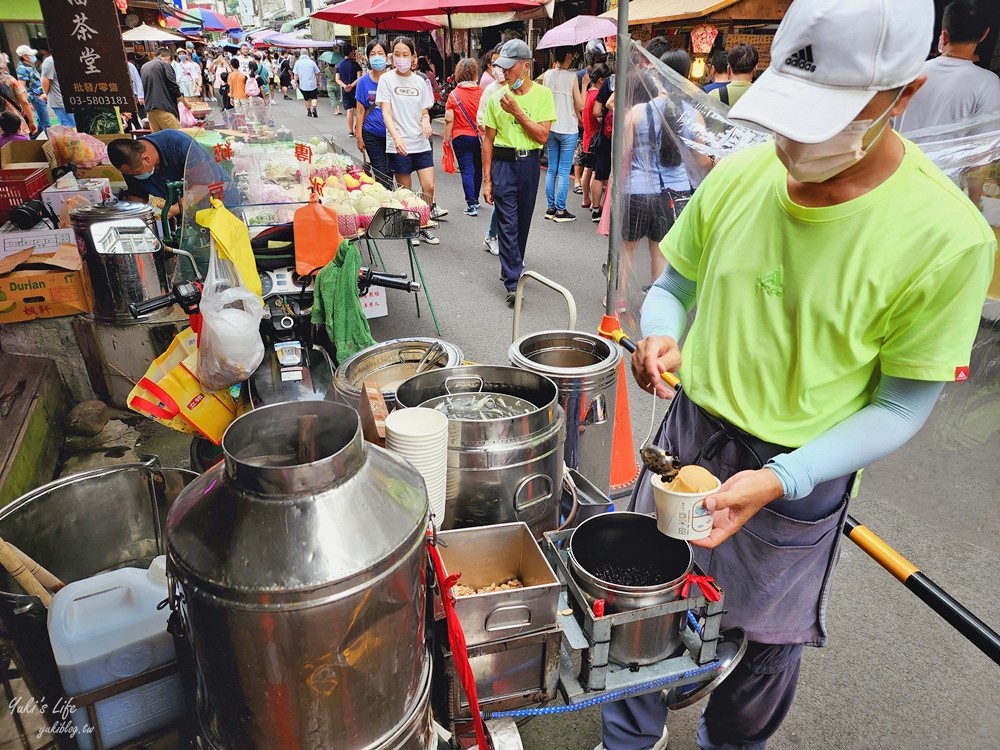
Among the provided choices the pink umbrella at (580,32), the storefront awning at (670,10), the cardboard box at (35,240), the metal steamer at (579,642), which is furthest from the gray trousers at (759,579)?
the pink umbrella at (580,32)

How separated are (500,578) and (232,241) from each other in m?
2.24

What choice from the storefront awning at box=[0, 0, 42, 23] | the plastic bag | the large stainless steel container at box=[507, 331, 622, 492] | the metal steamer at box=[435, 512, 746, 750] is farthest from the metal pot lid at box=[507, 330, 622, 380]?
the storefront awning at box=[0, 0, 42, 23]

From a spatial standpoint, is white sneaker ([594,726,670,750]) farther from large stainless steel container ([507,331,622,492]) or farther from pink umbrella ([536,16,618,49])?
pink umbrella ([536,16,618,49])

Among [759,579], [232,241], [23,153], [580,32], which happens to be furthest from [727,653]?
[580,32]

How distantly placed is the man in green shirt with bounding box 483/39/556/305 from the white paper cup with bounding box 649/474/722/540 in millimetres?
5335

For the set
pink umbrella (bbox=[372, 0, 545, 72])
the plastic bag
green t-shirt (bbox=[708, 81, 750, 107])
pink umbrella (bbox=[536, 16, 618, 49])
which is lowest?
the plastic bag

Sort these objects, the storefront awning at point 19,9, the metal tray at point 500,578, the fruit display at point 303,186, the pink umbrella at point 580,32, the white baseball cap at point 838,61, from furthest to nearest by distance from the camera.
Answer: the storefront awning at point 19,9 < the pink umbrella at point 580,32 < the fruit display at point 303,186 < the metal tray at point 500,578 < the white baseball cap at point 838,61

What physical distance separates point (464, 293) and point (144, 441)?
3585 mm

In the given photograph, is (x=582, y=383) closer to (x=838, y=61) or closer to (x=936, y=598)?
(x=936, y=598)

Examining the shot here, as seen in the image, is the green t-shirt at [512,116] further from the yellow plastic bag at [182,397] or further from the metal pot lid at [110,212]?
the yellow plastic bag at [182,397]

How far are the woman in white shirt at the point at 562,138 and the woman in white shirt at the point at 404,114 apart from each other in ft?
5.89

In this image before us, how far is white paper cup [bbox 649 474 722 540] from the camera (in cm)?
163

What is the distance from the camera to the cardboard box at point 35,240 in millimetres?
4809

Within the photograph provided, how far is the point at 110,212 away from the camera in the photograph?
4.64 m
